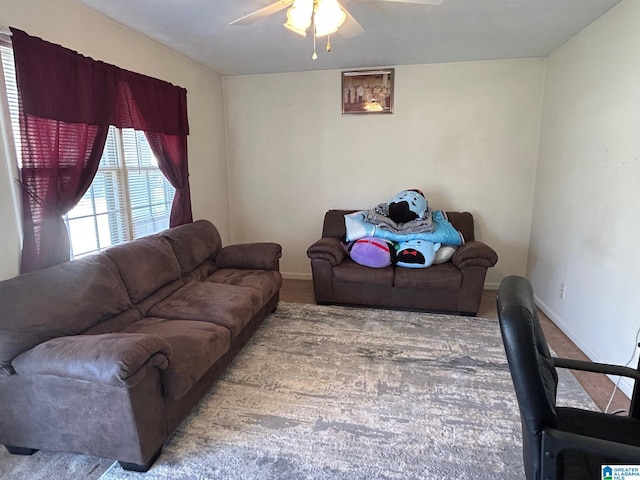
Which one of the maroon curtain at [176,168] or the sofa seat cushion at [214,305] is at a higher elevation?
the maroon curtain at [176,168]

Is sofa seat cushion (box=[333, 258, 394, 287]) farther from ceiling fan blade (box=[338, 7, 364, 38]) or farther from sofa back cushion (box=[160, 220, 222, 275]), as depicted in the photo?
ceiling fan blade (box=[338, 7, 364, 38])

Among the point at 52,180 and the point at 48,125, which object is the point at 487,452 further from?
the point at 48,125

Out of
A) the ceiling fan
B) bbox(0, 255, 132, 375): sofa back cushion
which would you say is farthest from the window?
the ceiling fan

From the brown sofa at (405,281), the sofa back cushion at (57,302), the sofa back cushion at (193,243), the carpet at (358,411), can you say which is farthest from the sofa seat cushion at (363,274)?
the sofa back cushion at (57,302)

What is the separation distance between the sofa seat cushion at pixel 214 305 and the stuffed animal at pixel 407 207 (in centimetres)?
169

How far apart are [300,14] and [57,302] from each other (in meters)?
1.99

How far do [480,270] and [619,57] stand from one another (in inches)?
70.7

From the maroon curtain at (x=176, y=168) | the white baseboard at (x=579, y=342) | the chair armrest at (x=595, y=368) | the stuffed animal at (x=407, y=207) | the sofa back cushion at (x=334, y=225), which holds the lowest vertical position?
the white baseboard at (x=579, y=342)

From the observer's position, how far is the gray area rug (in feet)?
5.78

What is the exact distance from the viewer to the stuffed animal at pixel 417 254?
348 centimetres

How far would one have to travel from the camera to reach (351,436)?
1.96 metres

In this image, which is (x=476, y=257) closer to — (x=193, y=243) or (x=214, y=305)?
(x=214, y=305)

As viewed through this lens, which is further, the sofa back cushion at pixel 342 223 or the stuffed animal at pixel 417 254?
the sofa back cushion at pixel 342 223

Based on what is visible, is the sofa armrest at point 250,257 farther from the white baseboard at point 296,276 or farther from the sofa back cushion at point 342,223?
the white baseboard at point 296,276
